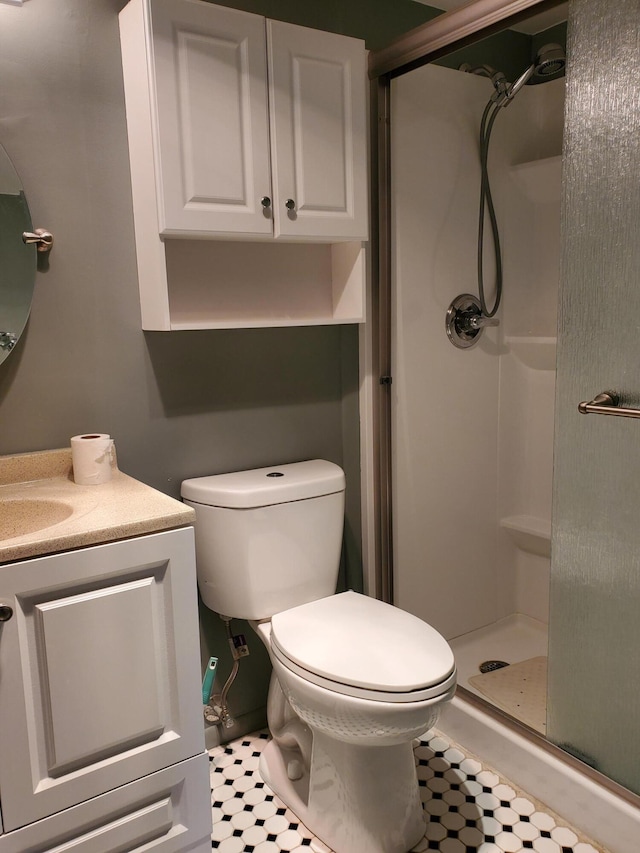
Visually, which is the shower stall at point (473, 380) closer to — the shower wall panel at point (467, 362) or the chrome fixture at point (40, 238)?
the shower wall panel at point (467, 362)

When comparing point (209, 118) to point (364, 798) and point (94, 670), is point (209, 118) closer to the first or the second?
point (94, 670)

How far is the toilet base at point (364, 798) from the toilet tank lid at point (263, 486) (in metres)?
0.57

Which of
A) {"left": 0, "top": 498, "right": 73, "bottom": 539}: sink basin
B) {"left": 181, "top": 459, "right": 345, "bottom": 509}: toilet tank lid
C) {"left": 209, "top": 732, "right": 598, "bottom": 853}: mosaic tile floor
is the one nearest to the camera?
{"left": 0, "top": 498, "right": 73, "bottom": 539}: sink basin

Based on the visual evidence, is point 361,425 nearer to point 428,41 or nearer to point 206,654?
point 206,654

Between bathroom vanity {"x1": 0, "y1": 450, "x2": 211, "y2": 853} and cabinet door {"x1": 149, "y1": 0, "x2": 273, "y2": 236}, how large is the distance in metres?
0.67

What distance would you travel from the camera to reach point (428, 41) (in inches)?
69.8

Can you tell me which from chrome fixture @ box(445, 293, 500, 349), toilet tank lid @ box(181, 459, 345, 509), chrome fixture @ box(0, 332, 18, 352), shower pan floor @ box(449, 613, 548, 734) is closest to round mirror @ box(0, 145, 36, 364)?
chrome fixture @ box(0, 332, 18, 352)

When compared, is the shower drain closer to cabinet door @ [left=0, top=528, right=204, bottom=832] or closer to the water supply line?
the water supply line

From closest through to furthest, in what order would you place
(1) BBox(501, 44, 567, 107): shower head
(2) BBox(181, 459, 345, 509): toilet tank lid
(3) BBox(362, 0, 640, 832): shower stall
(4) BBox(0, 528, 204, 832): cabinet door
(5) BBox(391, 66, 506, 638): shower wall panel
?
(4) BBox(0, 528, 204, 832): cabinet door < (3) BBox(362, 0, 640, 832): shower stall < (2) BBox(181, 459, 345, 509): toilet tank lid < (1) BBox(501, 44, 567, 107): shower head < (5) BBox(391, 66, 506, 638): shower wall panel

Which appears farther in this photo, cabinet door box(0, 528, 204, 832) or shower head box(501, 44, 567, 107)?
shower head box(501, 44, 567, 107)

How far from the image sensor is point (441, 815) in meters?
1.70

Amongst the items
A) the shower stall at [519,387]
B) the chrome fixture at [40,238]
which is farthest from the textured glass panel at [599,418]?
the chrome fixture at [40,238]

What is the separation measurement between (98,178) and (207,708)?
1420 millimetres

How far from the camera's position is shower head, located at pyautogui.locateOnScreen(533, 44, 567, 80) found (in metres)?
1.80
